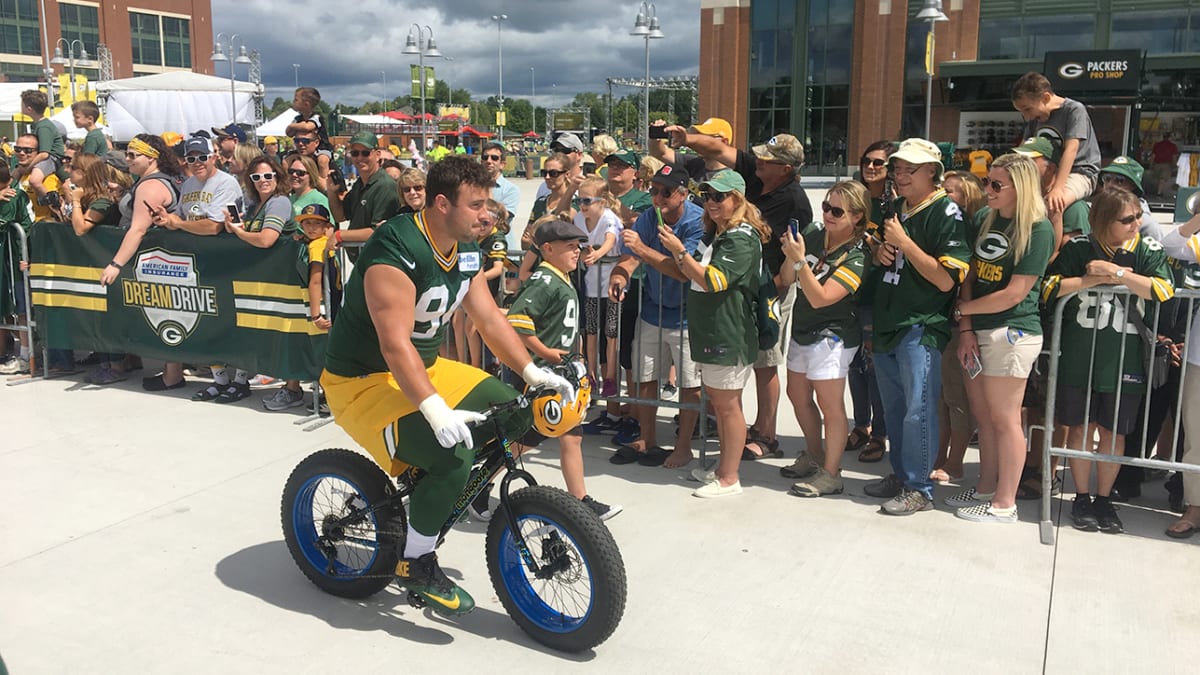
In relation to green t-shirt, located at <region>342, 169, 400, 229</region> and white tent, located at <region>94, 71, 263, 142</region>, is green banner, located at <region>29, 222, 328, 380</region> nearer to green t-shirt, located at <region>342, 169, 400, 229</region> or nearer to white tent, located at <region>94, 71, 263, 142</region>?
green t-shirt, located at <region>342, 169, 400, 229</region>

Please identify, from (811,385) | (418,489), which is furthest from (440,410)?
(811,385)

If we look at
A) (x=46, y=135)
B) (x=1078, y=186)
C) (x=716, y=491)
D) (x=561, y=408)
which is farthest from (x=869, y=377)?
(x=46, y=135)

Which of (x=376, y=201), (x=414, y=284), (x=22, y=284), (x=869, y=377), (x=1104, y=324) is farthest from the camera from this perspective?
(x=22, y=284)

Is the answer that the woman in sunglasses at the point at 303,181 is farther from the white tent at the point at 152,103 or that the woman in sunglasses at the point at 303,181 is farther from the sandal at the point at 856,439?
the white tent at the point at 152,103

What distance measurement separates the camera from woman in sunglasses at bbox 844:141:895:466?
6051 mm

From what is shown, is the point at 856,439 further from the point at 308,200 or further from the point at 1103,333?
the point at 308,200

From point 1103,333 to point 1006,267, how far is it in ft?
2.16

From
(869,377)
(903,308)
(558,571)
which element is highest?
(903,308)

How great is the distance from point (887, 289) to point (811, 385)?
74cm

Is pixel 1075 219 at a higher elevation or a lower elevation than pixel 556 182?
lower

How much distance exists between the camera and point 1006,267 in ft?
15.9

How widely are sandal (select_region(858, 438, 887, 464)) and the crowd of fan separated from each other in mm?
26

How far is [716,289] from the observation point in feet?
16.8

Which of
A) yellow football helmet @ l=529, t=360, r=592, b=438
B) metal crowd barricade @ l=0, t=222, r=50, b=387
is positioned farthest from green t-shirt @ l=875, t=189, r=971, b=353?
metal crowd barricade @ l=0, t=222, r=50, b=387
